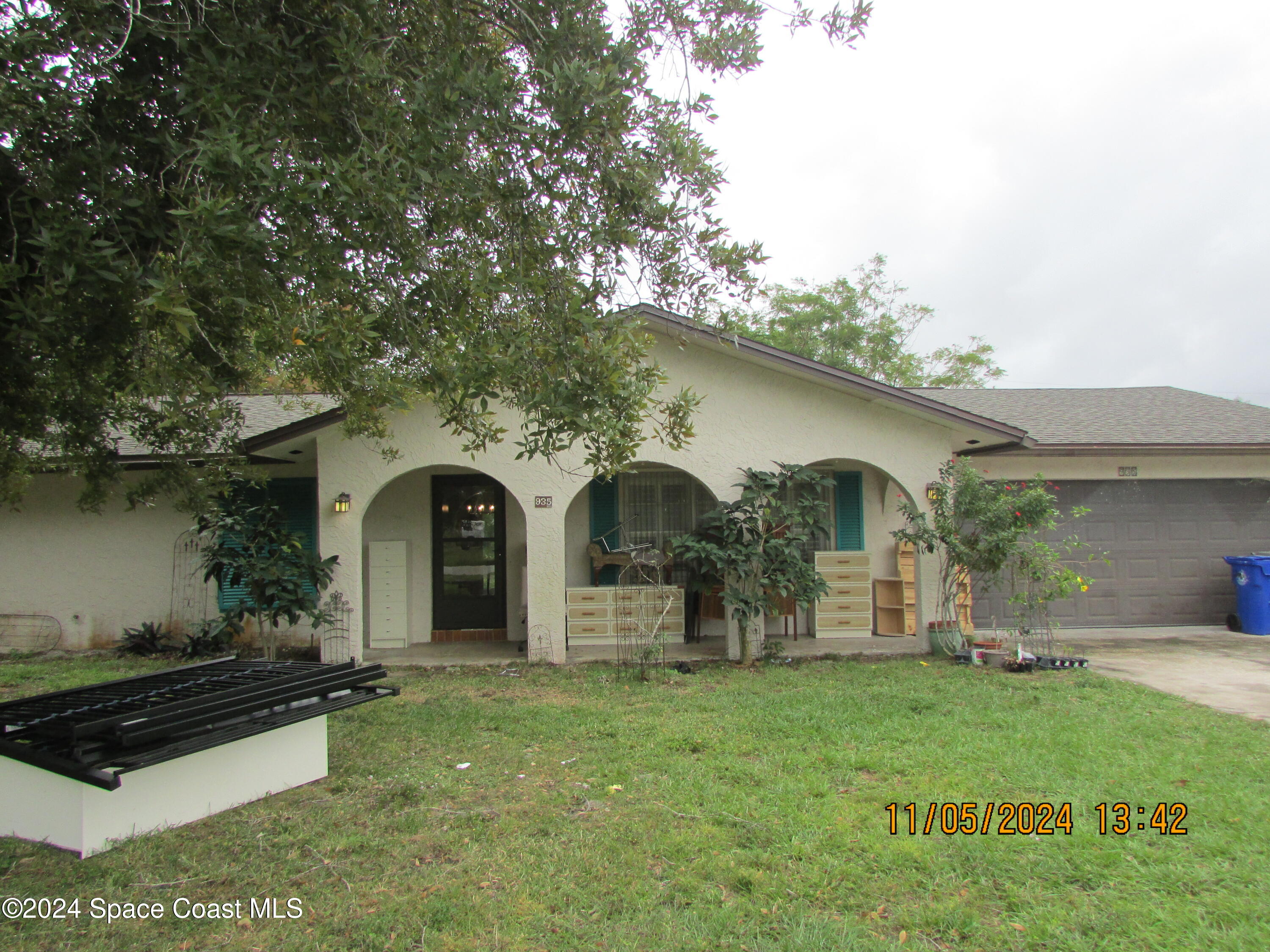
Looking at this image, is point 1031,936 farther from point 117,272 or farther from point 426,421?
point 426,421

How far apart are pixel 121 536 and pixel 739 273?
9.62m

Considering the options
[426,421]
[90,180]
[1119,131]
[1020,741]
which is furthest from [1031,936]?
[1119,131]

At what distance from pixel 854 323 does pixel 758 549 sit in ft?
71.3

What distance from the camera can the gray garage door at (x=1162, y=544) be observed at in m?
10.5

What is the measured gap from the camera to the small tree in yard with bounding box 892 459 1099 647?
8125 millimetres

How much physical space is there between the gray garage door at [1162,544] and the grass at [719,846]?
15.5 ft

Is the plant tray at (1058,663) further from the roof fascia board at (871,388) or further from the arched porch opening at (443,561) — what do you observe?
the arched porch opening at (443,561)

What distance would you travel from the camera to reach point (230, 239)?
3.50 metres

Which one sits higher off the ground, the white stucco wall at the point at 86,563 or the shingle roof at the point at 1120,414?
the shingle roof at the point at 1120,414

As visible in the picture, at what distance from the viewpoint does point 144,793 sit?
3979 mm

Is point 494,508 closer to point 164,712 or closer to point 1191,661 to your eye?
point 164,712

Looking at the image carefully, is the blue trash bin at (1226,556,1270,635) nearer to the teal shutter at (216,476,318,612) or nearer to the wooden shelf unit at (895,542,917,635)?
the wooden shelf unit at (895,542,917,635)
